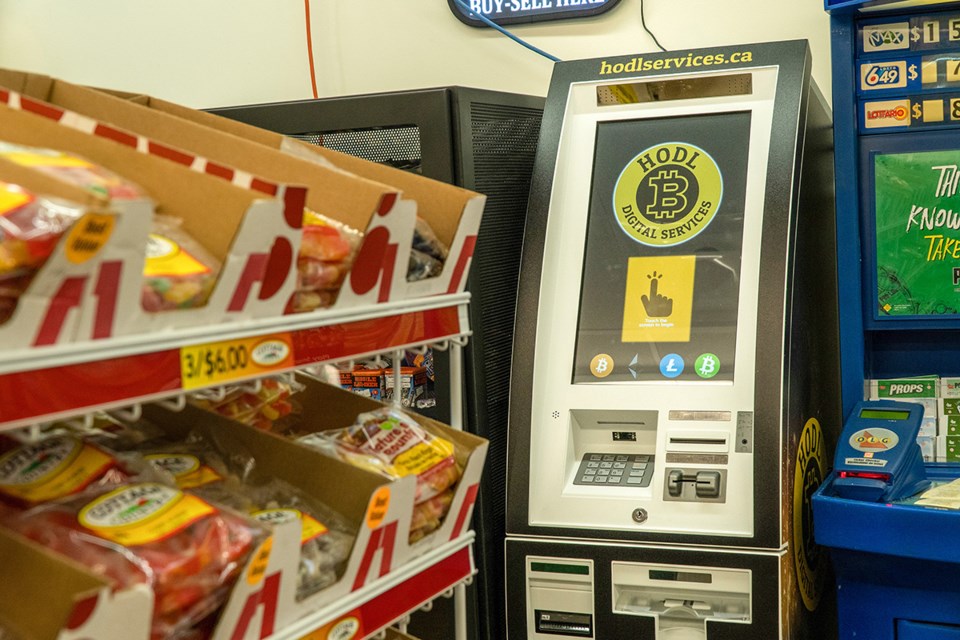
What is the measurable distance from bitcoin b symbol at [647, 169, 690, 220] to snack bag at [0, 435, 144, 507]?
151cm

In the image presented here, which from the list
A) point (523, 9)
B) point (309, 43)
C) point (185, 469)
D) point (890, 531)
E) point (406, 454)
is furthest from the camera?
point (309, 43)

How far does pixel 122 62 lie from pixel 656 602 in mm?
2859

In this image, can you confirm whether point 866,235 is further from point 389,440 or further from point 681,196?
point 389,440

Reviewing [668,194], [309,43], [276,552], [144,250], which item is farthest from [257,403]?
[309,43]

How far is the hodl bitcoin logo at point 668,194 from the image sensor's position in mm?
2396

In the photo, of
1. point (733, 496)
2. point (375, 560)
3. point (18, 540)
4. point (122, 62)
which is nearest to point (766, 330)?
point (733, 496)

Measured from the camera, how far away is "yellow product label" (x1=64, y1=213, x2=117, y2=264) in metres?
0.94

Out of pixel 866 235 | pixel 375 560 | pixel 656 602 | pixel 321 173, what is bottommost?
pixel 656 602

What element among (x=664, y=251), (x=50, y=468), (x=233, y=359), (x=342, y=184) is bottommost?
(x=50, y=468)

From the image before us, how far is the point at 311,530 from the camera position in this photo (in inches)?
50.5

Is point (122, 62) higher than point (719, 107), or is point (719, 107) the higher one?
point (122, 62)

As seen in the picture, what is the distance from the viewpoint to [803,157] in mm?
2416

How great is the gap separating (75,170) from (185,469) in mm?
408

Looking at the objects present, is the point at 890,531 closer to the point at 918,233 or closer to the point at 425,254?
the point at 918,233
